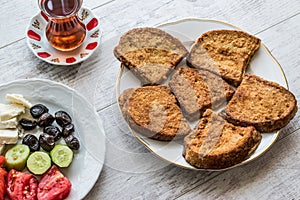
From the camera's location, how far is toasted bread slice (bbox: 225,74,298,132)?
2049mm

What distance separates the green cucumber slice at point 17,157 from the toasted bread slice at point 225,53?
2.49 ft

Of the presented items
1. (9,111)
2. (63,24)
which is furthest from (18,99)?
(63,24)

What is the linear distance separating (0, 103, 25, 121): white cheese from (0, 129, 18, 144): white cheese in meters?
0.06

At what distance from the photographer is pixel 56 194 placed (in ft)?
6.26

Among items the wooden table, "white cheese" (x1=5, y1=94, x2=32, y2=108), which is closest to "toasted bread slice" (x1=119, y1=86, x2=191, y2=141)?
the wooden table

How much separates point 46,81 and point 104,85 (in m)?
0.25

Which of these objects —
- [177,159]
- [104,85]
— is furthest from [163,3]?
[177,159]

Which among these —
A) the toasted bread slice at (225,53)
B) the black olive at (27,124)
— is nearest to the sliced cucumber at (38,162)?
the black olive at (27,124)

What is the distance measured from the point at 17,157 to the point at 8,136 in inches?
3.7

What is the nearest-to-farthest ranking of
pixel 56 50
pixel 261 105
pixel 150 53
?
pixel 261 105 < pixel 150 53 < pixel 56 50

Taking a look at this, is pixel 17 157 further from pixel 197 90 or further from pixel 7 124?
pixel 197 90

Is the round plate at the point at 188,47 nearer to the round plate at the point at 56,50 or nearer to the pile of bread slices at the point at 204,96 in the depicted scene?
the pile of bread slices at the point at 204,96

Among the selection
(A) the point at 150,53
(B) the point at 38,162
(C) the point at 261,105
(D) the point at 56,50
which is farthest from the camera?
(D) the point at 56,50

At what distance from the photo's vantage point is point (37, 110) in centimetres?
212
